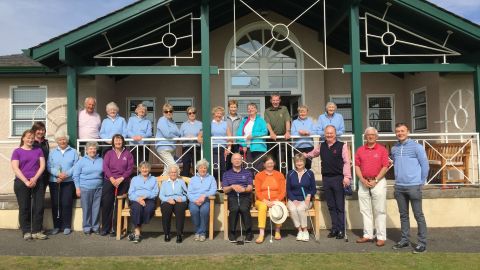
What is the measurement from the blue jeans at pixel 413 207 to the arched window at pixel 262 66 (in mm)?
5244

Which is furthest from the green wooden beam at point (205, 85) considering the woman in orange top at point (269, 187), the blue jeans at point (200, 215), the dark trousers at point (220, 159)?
the woman in orange top at point (269, 187)

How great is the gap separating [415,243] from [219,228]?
3.05 metres

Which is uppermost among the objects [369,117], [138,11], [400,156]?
[138,11]

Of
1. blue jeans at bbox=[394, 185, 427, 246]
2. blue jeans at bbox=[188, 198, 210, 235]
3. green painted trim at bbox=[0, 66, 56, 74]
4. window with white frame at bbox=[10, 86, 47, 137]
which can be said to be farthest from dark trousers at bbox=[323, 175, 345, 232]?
window with white frame at bbox=[10, 86, 47, 137]

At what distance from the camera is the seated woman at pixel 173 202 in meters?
6.88

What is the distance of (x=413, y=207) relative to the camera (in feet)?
20.4

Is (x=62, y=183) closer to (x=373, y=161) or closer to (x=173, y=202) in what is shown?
(x=173, y=202)

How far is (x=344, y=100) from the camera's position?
11.6m

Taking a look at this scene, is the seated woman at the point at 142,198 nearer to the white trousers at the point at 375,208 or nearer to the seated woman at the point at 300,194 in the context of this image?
the seated woman at the point at 300,194

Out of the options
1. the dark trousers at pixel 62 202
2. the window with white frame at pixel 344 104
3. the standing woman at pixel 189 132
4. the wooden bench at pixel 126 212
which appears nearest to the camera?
the wooden bench at pixel 126 212

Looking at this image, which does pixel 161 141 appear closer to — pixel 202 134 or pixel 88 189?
pixel 202 134

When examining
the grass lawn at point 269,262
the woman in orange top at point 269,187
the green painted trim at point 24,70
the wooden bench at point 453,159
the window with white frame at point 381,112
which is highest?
the green painted trim at point 24,70

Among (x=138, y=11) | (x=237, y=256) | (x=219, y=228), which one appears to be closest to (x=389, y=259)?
(x=237, y=256)

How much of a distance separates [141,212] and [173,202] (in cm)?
51
